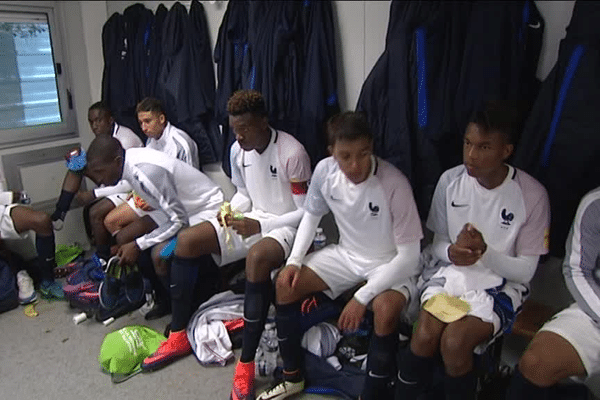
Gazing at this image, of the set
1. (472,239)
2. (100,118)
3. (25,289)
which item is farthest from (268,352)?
(100,118)

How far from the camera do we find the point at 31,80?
206 centimetres

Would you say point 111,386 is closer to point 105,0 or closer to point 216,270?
point 216,270

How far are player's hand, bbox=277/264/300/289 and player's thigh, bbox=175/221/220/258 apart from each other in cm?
44

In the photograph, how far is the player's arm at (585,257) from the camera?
1.41m

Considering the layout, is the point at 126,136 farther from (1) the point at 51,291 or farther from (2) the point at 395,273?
(2) the point at 395,273

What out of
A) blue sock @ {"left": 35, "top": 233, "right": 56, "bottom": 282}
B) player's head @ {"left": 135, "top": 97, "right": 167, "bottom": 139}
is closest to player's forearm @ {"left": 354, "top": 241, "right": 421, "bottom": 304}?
player's head @ {"left": 135, "top": 97, "right": 167, "bottom": 139}

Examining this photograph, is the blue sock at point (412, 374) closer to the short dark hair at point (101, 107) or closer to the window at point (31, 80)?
the window at point (31, 80)

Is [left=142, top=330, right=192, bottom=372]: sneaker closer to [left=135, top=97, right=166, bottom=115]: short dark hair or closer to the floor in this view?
the floor

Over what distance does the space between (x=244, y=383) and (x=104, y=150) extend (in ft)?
3.54

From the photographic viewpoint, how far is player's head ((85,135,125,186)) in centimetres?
200

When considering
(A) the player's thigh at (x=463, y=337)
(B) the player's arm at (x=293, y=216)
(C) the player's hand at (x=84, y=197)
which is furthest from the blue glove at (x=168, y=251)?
(A) the player's thigh at (x=463, y=337)

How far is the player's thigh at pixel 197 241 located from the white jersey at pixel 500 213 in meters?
0.96

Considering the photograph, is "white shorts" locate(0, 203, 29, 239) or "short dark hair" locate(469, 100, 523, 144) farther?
"white shorts" locate(0, 203, 29, 239)

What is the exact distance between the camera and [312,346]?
185cm
